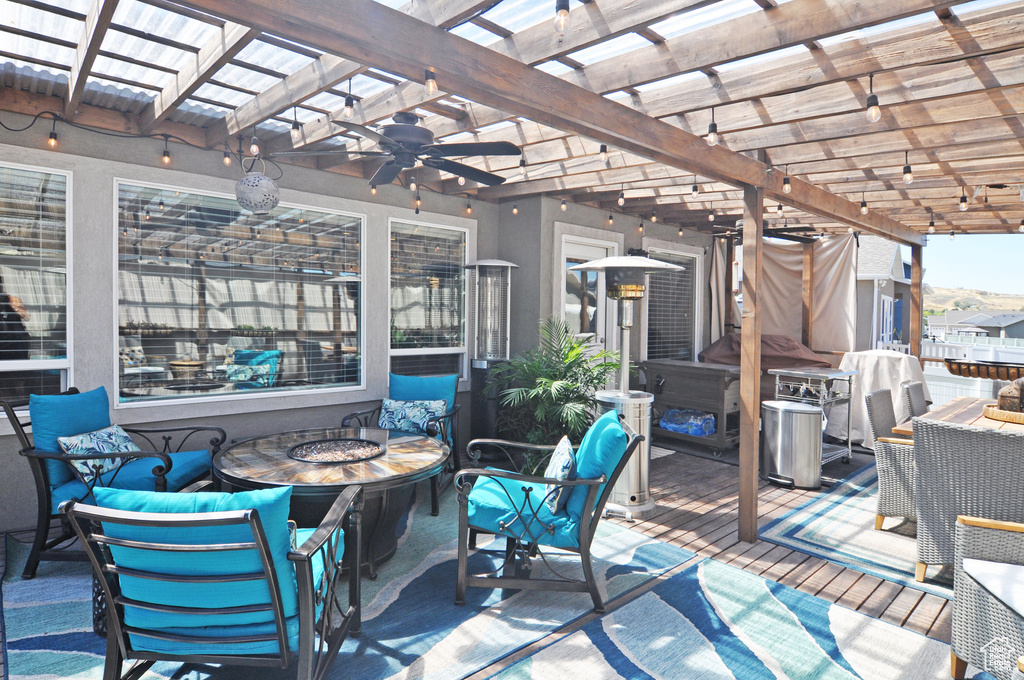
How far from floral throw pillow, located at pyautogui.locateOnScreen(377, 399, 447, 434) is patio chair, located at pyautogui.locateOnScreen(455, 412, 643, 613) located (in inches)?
65.5

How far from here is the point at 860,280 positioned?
34.7 ft

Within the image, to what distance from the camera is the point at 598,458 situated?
280cm

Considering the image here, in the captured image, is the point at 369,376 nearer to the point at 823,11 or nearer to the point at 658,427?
the point at 658,427

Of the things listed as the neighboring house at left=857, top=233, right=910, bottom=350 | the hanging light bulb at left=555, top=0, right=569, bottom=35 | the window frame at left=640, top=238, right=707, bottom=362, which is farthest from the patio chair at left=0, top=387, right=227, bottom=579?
the neighboring house at left=857, top=233, right=910, bottom=350

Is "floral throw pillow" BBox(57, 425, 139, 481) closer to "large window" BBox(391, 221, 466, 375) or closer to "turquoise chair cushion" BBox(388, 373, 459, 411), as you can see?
"turquoise chair cushion" BBox(388, 373, 459, 411)

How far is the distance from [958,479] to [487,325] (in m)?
3.77

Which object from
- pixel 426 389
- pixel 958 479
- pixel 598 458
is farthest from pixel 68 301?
pixel 958 479

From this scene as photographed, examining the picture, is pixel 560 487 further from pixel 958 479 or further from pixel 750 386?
pixel 958 479

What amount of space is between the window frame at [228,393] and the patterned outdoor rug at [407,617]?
3.66 ft

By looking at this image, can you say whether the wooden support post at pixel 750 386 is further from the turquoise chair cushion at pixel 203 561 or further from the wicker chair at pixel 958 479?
the turquoise chair cushion at pixel 203 561

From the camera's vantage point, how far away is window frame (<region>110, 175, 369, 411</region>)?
12.7 ft

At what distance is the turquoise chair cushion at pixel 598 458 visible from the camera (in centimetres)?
277

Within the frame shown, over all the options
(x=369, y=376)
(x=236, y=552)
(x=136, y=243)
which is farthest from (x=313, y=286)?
(x=236, y=552)

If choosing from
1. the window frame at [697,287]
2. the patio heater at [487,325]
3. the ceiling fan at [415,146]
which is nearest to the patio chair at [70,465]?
the ceiling fan at [415,146]
